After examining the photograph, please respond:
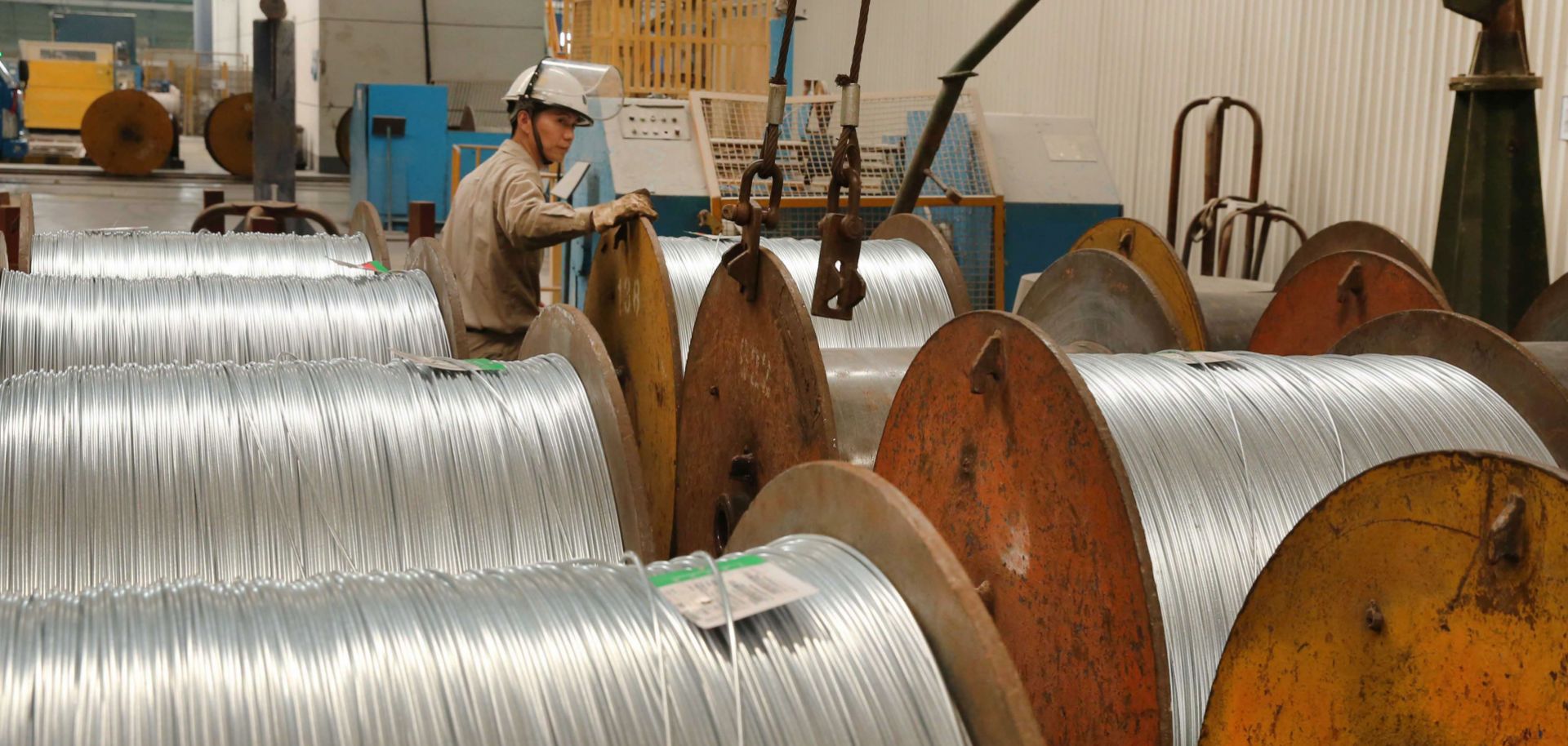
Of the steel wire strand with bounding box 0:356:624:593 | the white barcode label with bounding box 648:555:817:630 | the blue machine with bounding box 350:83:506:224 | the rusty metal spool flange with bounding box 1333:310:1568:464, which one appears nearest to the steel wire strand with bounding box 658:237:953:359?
the steel wire strand with bounding box 0:356:624:593

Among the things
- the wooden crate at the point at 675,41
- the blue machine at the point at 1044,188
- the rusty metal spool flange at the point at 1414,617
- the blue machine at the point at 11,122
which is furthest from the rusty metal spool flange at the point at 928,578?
the blue machine at the point at 11,122

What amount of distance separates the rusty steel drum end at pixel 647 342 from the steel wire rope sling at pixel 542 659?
6.41 ft

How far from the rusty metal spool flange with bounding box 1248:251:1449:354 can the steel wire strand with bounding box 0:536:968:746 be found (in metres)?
2.11

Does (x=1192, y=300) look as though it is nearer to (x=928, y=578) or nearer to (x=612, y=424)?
(x=612, y=424)

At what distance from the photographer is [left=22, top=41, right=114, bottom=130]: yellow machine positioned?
2134 centimetres

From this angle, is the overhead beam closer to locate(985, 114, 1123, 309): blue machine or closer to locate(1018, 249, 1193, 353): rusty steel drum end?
locate(985, 114, 1123, 309): blue machine

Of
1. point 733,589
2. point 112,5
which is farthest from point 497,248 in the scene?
point 112,5

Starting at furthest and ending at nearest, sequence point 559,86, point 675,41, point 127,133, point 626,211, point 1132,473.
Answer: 1. point 127,133
2. point 675,41
3. point 559,86
4. point 626,211
5. point 1132,473

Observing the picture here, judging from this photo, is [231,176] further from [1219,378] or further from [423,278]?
[1219,378]

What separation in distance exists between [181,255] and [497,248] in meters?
1.34

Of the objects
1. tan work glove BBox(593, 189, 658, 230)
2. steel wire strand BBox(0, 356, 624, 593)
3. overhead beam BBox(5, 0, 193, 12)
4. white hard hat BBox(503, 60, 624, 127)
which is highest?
overhead beam BBox(5, 0, 193, 12)

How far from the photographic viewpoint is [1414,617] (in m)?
1.67

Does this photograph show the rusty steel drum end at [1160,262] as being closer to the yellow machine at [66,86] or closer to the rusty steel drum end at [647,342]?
the rusty steel drum end at [647,342]

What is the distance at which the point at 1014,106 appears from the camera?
9.58 m
